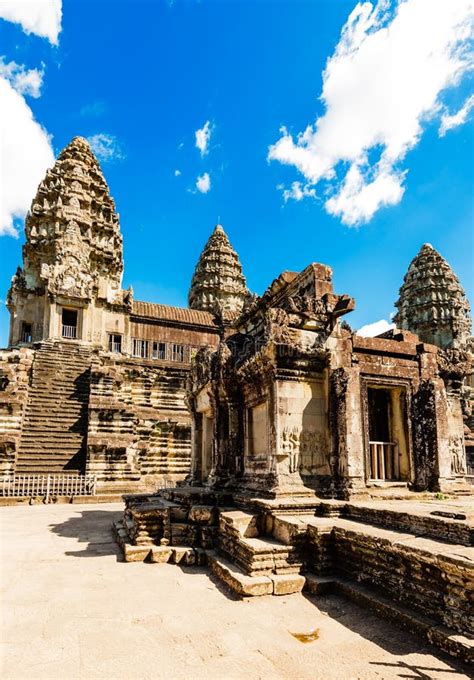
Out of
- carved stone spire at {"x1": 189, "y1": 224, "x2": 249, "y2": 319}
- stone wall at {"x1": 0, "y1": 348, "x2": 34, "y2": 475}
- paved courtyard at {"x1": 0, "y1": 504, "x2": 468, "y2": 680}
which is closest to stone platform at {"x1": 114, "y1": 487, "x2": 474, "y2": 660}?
paved courtyard at {"x1": 0, "y1": 504, "x2": 468, "y2": 680}

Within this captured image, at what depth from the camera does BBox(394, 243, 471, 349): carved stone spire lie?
44312mm

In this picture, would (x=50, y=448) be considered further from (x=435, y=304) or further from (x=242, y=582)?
(x=435, y=304)

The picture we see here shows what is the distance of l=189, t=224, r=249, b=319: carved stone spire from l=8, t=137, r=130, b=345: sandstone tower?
13.4 m

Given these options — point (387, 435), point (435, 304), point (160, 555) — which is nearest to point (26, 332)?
point (160, 555)

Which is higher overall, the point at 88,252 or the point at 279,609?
the point at 88,252

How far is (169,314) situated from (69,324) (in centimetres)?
785

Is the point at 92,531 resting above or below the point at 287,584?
below

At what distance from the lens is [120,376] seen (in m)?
24.9

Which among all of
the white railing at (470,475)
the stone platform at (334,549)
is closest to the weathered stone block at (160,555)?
A: the stone platform at (334,549)

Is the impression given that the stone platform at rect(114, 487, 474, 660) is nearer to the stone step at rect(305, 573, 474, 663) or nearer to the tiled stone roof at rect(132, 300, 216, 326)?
the stone step at rect(305, 573, 474, 663)

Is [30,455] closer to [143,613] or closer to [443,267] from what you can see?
[143,613]

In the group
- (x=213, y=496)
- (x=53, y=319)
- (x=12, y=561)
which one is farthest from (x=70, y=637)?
(x=53, y=319)

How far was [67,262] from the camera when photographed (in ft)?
105

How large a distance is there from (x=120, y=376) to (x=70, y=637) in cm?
2099
